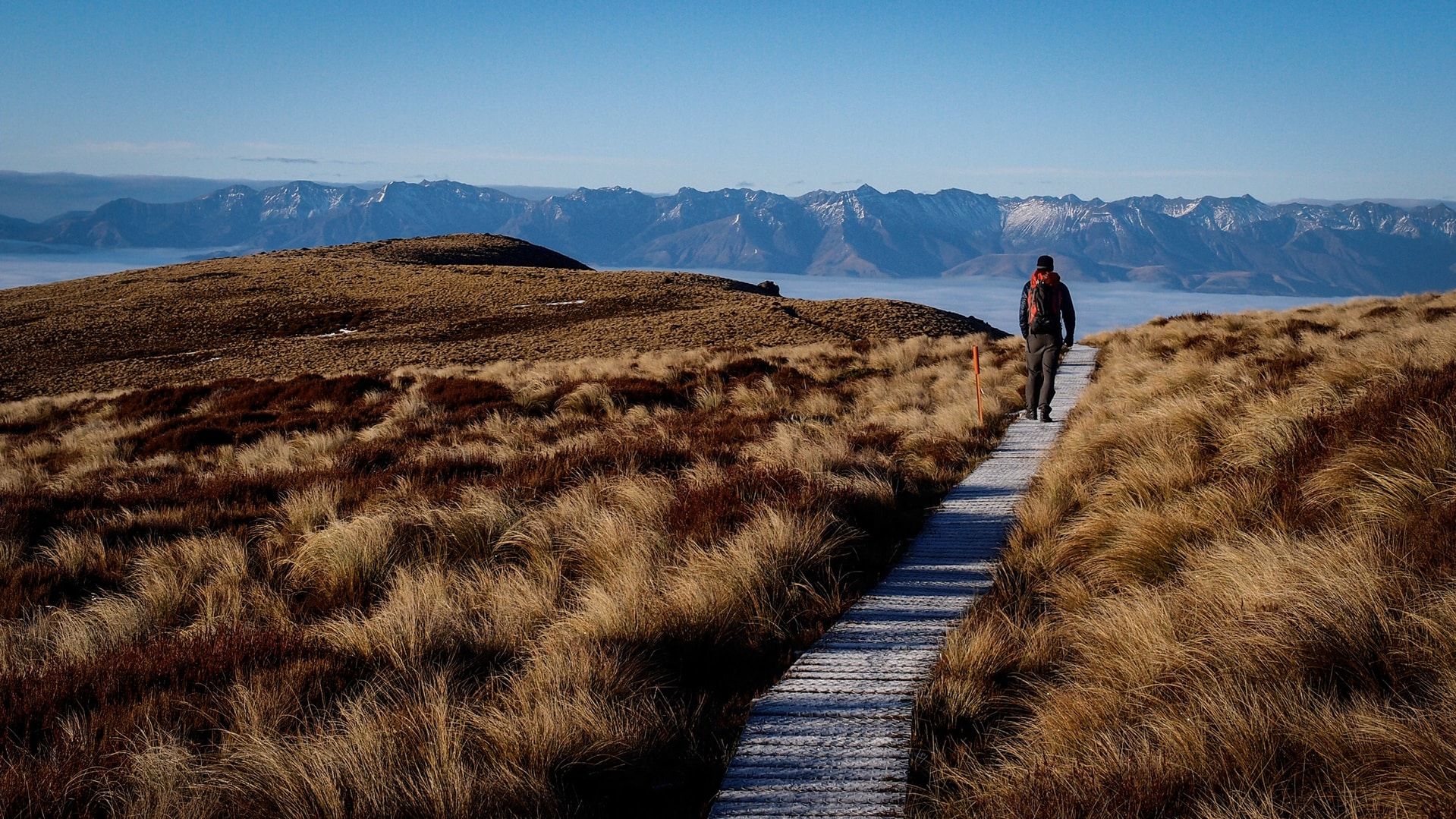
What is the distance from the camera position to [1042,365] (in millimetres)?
12086

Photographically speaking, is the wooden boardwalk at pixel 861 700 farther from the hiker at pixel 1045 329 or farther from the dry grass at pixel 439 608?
the hiker at pixel 1045 329

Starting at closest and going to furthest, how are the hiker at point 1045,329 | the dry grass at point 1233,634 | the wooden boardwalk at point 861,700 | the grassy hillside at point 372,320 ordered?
the dry grass at point 1233,634 → the wooden boardwalk at point 861,700 → the hiker at point 1045,329 → the grassy hillside at point 372,320

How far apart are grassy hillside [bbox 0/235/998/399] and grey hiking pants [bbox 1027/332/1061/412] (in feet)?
84.4

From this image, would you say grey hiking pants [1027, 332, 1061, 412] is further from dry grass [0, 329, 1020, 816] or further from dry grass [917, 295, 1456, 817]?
dry grass [917, 295, 1456, 817]

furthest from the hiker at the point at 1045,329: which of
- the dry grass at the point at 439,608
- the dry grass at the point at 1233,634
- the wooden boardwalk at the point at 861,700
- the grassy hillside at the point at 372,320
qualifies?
the grassy hillside at the point at 372,320

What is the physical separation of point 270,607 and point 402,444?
278 inches

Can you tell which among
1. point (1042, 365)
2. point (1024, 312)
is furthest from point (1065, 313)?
point (1042, 365)

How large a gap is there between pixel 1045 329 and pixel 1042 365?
0.60 metres

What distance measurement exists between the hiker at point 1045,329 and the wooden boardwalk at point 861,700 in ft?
18.5

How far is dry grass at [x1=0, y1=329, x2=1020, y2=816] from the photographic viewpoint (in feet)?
10.8

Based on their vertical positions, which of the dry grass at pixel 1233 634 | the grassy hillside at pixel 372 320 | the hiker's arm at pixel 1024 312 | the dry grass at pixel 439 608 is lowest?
the grassy hillside at pixel 372 320

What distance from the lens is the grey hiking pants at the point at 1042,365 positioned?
460 inches

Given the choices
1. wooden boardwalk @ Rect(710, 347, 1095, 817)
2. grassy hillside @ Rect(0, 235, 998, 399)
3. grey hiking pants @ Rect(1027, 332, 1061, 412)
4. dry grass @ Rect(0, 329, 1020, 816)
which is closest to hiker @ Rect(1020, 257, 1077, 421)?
grey hiking pants @ Rect(1027, 332, 1061, 412)

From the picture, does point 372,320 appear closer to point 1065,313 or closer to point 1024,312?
point 1024,312
